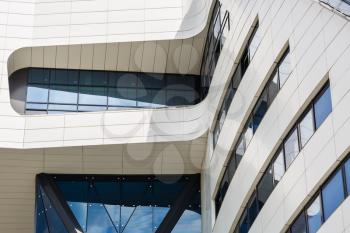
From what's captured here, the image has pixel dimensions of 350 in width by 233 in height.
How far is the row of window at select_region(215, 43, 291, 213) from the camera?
20734mm

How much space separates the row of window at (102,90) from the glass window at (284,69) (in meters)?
11.1

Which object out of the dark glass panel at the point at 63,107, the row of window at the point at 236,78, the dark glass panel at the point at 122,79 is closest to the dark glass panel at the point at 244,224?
the row of window at the point at 236,78

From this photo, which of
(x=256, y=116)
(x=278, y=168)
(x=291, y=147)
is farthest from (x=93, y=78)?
(x=291, y=147)

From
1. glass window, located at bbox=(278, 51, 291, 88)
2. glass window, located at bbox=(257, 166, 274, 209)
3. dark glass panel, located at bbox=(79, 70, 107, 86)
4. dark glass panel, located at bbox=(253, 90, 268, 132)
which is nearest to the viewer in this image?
glass window, located at bbox=(278, 51, 291, 88)

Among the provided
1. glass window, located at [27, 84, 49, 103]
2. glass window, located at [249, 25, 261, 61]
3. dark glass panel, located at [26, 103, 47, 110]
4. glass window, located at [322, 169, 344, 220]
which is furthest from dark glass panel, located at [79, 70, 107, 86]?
glass window, located at [322, 169, 344, 220]

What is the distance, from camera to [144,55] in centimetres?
3162

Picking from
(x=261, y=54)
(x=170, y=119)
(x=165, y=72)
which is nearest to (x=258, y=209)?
(x=261, y=54)

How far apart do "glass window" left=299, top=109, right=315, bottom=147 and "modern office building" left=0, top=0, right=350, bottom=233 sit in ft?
4.22

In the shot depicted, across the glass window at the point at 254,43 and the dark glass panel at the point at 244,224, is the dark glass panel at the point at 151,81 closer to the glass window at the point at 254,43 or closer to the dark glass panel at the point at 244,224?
the glass window at the point at 254,43

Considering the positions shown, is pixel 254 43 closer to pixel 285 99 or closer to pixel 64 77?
pixel 285 99

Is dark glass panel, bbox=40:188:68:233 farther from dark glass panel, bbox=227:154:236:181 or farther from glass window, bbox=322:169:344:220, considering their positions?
glass window, bbox=322:169:344:220

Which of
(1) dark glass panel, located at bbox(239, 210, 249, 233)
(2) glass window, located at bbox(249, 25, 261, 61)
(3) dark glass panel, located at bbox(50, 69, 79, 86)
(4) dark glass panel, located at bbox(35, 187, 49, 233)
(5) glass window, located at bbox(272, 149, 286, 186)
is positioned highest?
(2) glass window, located at bbox(249, 25, 261, 61)

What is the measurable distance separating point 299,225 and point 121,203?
40.2 ft

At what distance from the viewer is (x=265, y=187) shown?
21422 millimetres
